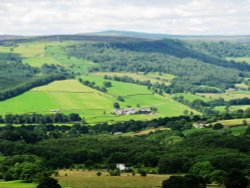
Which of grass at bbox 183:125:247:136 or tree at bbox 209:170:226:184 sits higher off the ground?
tree at bbox 209:170:226:184

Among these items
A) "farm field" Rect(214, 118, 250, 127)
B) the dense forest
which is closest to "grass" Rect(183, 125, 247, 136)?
"farm field" Rect(214, 118, 250, 127)

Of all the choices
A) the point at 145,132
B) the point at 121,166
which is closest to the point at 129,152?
the point at 121,166

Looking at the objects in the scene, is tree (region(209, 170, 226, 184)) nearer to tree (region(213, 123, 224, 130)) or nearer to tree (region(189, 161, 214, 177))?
tree (region(189, 161, 214, 177))

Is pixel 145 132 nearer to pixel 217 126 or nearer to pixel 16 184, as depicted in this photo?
pixel 217 126

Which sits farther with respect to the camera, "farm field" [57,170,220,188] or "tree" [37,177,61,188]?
"farm field" [57,170,220,188]

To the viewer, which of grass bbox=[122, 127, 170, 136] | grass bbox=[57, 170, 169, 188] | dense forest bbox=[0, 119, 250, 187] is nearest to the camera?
grass bbox=[57, 170, 169, 188]

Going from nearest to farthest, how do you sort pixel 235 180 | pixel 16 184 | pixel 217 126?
pixel 235 180 < pixel 16 184 < pixel 217 126

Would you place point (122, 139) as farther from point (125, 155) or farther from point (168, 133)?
point (125, 155)
